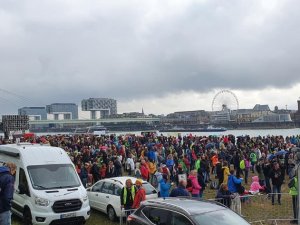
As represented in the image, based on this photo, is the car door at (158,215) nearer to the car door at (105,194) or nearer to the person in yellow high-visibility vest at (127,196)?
the person in yellow high-visibility vest at (127,196)

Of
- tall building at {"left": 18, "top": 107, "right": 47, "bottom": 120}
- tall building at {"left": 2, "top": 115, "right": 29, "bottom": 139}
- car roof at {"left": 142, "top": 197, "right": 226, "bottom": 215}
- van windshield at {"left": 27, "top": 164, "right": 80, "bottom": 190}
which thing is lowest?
car roof at {"left": 142, "top": 197, "right": 226, "bottom": 215}

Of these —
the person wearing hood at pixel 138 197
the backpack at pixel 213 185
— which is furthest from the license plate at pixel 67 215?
the backpack at pixel 213 185

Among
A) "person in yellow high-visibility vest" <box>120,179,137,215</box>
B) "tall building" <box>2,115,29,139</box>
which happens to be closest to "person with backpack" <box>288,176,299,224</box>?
"person in yellow high-visibility vest" <box>120,179,137,215</box>

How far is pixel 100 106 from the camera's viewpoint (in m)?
152

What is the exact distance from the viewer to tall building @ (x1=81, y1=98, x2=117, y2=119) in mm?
149125

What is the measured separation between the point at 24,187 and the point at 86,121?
96.1 metres

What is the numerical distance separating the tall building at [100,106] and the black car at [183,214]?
13839 centimetres

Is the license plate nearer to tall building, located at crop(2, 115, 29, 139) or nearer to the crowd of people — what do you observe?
the crowd of people

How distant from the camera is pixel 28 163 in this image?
13078 mm

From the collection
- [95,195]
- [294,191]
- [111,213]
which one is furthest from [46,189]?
[294,191]

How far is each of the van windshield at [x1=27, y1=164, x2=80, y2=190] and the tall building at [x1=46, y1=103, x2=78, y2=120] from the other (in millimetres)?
107105

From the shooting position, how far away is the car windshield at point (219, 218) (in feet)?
25.9

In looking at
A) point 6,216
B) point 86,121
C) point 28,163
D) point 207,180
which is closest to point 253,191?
point 207,180

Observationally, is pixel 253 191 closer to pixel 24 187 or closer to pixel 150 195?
pixel 150 195
